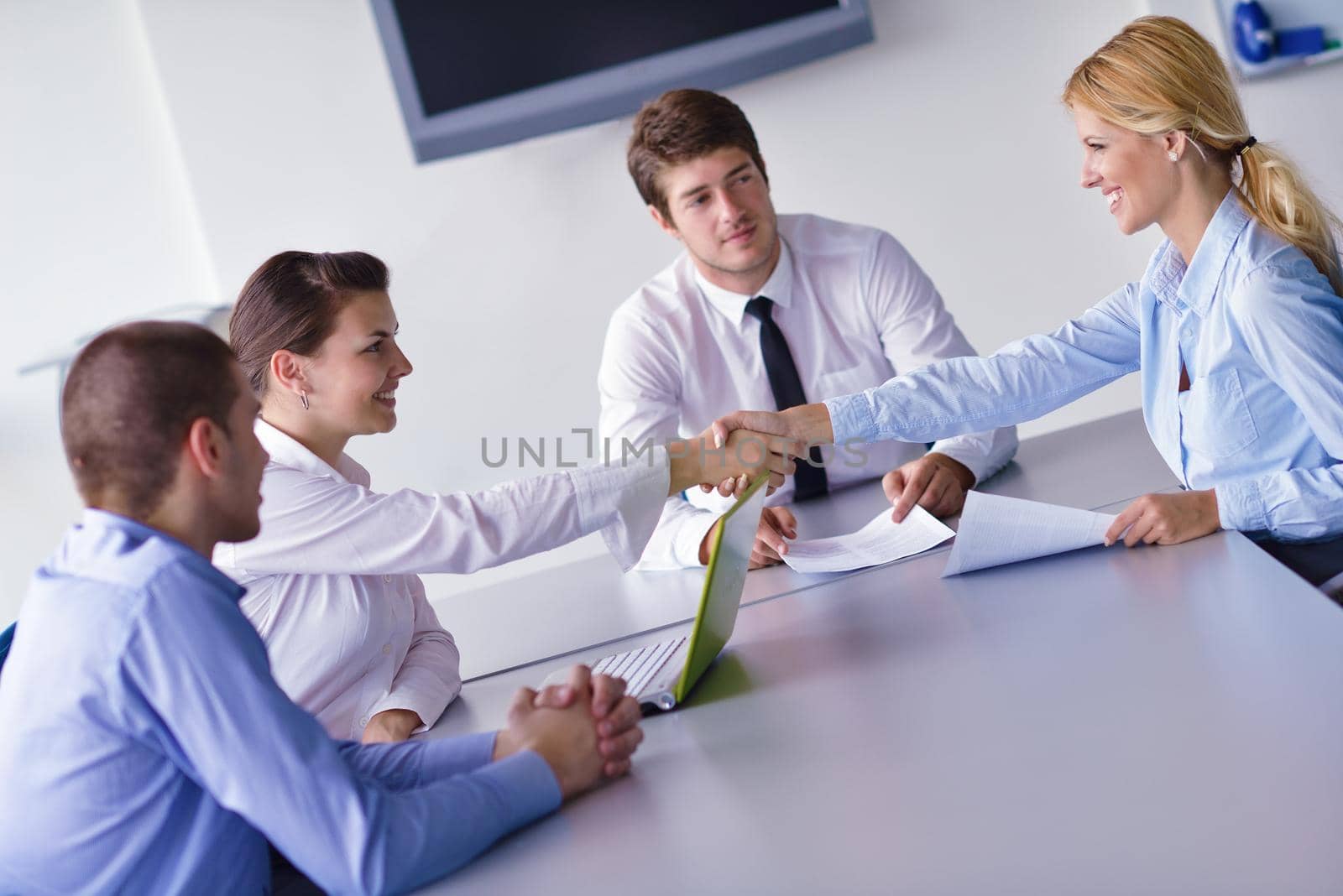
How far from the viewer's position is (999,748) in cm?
100

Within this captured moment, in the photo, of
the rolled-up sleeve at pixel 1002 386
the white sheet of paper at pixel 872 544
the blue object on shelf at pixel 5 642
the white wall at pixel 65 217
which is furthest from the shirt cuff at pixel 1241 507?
the white wall at pixel 65 217

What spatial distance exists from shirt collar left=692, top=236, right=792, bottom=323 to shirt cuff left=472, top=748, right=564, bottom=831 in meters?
1.62

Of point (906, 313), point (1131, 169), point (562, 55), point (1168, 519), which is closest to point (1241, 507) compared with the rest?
point (1168, 519)

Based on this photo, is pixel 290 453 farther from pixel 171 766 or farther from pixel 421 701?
pixel 171 766

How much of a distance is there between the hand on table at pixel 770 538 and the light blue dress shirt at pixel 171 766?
2.79 ft

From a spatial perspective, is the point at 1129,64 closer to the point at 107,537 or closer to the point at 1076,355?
the point at 1076,355

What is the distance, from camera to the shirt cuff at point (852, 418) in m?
1.97

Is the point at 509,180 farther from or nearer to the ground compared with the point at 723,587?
farther from the ground

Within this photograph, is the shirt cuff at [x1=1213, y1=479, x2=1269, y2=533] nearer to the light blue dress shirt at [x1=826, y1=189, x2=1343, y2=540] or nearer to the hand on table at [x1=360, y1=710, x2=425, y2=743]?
the light blue dress shirt at [x1=826, y1=189, x2=1343, y2=540]

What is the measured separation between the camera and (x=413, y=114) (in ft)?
11.6

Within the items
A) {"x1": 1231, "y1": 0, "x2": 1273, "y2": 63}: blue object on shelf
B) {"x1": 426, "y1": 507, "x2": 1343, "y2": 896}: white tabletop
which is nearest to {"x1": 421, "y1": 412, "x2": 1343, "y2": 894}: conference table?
{"x1": 426, "y1": 507, "x2": 1343, "y2": 896}: white tabletop

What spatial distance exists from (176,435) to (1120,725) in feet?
2.71

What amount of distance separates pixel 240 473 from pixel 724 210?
1.54 metres

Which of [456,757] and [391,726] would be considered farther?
[391,726]
